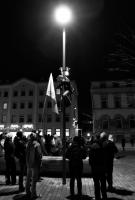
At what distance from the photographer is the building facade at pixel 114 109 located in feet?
142

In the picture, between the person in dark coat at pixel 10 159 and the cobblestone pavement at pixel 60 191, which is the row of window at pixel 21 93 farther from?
the cobblestone pavement at pixel 60 191

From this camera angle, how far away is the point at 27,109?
172 feet

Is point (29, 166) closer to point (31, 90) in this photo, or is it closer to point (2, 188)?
point (2, 188)

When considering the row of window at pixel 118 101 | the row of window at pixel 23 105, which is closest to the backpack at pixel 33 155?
the row of window at pixel 118 101

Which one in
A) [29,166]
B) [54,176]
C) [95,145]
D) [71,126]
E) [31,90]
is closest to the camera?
[95,145]

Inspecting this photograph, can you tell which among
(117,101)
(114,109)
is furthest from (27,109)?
(117,101)

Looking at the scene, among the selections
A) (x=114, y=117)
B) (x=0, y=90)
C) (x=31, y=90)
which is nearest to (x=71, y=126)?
(x=114, y=117)

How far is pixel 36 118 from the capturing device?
168 feet

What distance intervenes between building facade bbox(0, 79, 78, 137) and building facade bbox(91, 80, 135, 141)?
6.69 meters

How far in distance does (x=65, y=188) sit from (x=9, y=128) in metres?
44.2

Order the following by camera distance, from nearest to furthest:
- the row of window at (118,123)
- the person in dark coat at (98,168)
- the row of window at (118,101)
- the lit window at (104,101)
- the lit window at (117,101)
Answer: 1. the person in dark coat at (98,168)
2. the row of window at (118,123)
3. the row of window at (118,101)
4. the lit window at (117,101)
5. the lit window at (104,101)

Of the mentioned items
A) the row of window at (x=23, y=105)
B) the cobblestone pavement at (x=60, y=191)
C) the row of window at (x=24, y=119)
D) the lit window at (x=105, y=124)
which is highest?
the row of window at (x=23, y=105)

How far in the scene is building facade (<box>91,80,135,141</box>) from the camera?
4334 centimetres

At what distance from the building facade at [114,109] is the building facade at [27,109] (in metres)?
6.69
